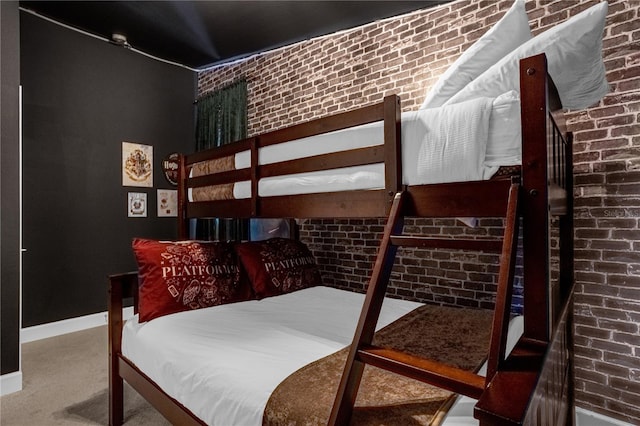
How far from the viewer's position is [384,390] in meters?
1.18

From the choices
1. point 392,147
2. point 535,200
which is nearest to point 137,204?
point 392,147

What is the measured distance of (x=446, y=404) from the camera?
1062mm

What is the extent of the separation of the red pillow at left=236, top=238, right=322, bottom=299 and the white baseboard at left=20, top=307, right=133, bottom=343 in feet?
7.50

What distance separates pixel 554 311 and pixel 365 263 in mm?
1733

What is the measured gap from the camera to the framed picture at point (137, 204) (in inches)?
158

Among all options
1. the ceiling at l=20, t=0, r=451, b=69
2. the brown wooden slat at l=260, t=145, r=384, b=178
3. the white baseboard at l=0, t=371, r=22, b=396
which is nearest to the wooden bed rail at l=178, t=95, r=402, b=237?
the brown wooden slat at l=260, t=145, r=384, b=178

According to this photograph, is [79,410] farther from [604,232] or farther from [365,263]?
[604,232]

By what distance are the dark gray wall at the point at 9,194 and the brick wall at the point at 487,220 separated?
2.13 metres

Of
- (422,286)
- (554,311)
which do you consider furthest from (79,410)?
(554,311)

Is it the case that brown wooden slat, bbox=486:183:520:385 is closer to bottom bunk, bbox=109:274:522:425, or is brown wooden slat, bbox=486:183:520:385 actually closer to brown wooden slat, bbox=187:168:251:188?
bottom bunk, bbox=109:274:522:425

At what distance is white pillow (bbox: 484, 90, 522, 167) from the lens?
1.17 metres

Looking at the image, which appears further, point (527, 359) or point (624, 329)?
point (624, 329)

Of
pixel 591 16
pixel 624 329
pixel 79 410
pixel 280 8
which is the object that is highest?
pixel 280 8

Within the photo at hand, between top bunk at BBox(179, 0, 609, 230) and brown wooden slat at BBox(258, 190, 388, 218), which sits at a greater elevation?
top bunk at BBox(179, 0, 609, 230)
